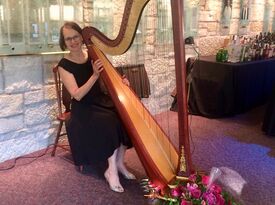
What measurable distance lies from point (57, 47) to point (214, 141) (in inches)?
54.1

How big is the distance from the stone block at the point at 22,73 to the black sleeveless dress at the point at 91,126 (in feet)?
1.19

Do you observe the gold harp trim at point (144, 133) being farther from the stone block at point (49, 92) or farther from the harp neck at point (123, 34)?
the stone block at point (49, 92)

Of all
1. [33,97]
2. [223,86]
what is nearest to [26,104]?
[33,97]

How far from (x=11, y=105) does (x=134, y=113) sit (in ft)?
2.86

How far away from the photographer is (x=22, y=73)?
6.94 ft

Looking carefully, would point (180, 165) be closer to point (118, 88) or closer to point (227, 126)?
point (118, 88)

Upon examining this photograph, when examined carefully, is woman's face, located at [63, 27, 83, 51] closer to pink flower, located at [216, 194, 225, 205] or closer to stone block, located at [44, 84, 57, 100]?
stone block, located at [44, 84, 57, 100]

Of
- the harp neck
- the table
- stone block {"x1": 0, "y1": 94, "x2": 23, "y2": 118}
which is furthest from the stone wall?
the table

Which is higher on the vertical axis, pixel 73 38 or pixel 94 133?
pixel 73 38

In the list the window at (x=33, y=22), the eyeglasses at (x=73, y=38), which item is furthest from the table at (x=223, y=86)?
the eyeglasses at (x=73, y=38)

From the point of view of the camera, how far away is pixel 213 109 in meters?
3.18

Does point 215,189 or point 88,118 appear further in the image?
point 88,118

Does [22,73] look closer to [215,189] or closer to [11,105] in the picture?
[11,105]

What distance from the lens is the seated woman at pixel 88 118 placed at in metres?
1.79
